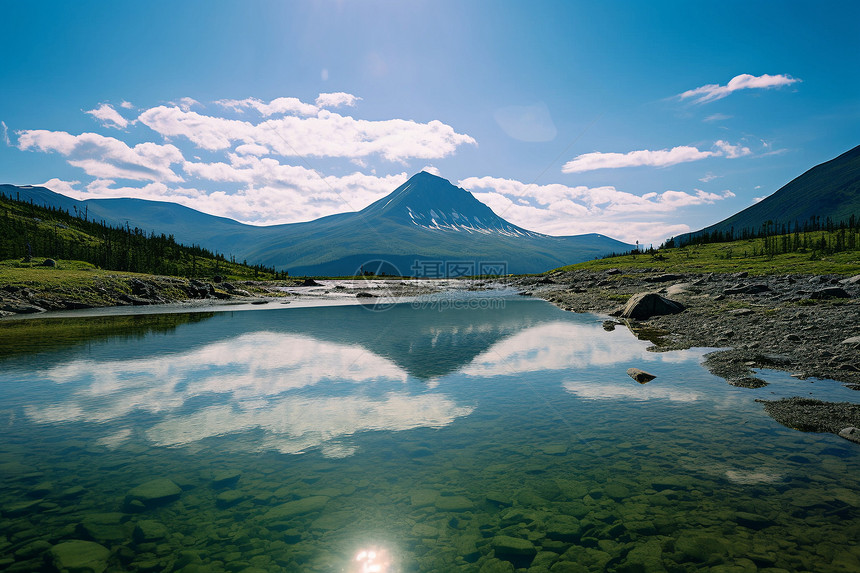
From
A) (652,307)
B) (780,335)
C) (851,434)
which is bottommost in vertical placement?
(851,434)

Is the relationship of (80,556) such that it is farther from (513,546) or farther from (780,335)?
(780,335)

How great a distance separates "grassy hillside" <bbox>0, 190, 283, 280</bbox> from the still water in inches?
4074

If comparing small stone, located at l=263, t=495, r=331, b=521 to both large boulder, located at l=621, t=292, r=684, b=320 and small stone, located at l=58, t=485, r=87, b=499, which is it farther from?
large boulder, located at l=621, t=292, r=684, b=320

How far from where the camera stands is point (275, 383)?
19.9 meters

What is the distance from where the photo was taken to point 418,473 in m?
10.6

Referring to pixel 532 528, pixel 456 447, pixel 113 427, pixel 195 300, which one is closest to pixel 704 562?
pixel 532 528

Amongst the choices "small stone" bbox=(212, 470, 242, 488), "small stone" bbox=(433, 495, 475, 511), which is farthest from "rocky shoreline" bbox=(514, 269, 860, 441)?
"small stone" bbox=(212, 470, 242, 488)

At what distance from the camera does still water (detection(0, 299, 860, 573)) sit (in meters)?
7.41

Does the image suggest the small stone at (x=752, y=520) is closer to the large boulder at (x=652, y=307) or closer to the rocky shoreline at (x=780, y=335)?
the rocky shoreline at (x=780, y=335)

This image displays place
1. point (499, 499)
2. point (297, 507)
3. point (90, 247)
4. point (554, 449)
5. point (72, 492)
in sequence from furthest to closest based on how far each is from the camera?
point (90, 247)
point (554, 449)
point (72, 492)
point (499, 499)
point (297, 507)

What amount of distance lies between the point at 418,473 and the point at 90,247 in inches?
6420

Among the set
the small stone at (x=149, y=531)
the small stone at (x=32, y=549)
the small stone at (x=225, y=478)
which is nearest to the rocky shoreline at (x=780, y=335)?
the small stone at (x=225, y=478)

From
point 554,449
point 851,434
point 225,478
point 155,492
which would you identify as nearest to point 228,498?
point 225,478

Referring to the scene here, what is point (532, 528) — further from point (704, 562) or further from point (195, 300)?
point (195, 300)
